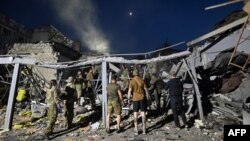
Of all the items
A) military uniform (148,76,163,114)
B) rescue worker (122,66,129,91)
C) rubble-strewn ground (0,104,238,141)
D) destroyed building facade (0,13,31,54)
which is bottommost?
rubble-strewn ground (0,104,238,141)

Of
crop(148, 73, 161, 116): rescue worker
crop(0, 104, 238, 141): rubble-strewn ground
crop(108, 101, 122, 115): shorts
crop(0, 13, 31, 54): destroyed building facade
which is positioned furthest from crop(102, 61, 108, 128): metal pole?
crop(0, 13, 31, 54): destroyed building facade

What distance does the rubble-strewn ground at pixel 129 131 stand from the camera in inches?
339

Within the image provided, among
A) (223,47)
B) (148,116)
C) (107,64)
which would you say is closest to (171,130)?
(148,116)

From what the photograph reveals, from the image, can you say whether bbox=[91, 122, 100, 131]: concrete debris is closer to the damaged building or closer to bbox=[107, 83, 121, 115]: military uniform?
bbox=[107, 83, 121, 115]: military uniform

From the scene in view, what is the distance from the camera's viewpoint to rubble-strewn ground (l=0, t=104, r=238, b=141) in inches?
339

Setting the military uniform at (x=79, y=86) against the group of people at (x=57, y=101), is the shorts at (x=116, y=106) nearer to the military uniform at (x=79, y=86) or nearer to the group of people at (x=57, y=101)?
the group of people at (x=57, y=101)

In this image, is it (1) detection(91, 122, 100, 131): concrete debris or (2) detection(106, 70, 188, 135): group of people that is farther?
(1) detection(91, 122, 100, 131): concrete debris

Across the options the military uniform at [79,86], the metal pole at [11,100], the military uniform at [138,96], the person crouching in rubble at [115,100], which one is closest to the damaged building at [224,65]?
the military uniform at [138,96]

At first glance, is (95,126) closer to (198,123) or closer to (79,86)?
(79,86)

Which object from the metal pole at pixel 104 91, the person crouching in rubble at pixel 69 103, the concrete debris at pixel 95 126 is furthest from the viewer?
the metal pole at pixel 104 91

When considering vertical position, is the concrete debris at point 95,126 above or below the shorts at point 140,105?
below

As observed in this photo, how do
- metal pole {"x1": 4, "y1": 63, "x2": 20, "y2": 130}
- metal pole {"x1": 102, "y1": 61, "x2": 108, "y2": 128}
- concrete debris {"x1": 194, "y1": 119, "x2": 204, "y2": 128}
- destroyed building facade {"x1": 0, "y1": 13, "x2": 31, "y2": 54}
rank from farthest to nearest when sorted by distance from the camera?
destroyed building facade {"x1": 0, "y1": 13, "x2": 31, "y2": 54}
metal pole {"x1": 4, "y1": 63, "x2": 20, "y2": 130}
metal pole {"x1": 102, "y1": 61, "x2": 108, "y2": 128}
concrete debris {"x1": 194, "y1": 119, "x2": 204, "y2": 128}

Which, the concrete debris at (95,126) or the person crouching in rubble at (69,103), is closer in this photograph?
the concrete debris at (95,126)

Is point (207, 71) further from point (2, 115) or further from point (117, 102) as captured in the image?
point (2, 115)
